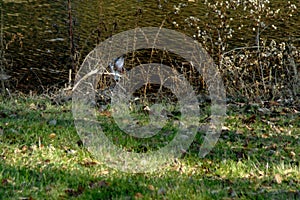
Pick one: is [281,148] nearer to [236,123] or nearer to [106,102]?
[236,123]

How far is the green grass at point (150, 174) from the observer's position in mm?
4645

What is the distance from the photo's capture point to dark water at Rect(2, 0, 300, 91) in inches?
584

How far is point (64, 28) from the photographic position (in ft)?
61.5

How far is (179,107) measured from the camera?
27.8ft

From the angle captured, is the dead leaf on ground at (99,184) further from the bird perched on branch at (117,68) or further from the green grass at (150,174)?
the bird perched on branch at (117,68)

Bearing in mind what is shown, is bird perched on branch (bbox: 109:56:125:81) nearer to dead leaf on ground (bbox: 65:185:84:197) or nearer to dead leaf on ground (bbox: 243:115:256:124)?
dead leaf on ground (bbox: 243:115:256:124)

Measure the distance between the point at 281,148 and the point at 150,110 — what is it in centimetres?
253

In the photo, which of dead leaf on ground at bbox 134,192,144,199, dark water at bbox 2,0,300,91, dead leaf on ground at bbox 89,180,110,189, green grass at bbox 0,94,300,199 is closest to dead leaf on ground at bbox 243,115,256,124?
green grass at bbox 0,94,300,199

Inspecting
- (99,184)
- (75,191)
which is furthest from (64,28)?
(75,191)

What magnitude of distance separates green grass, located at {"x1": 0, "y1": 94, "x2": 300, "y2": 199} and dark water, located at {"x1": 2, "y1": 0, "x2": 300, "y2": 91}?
598 centimetres

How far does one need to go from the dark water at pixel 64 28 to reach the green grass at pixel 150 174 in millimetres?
5983

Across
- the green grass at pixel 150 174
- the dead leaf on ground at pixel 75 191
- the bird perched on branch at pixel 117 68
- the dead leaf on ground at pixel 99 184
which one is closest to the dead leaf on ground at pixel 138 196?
the green grass at pixel 150 174

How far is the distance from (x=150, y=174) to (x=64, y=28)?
14.2 metres

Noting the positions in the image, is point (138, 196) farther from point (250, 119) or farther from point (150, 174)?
point (250, 119)
